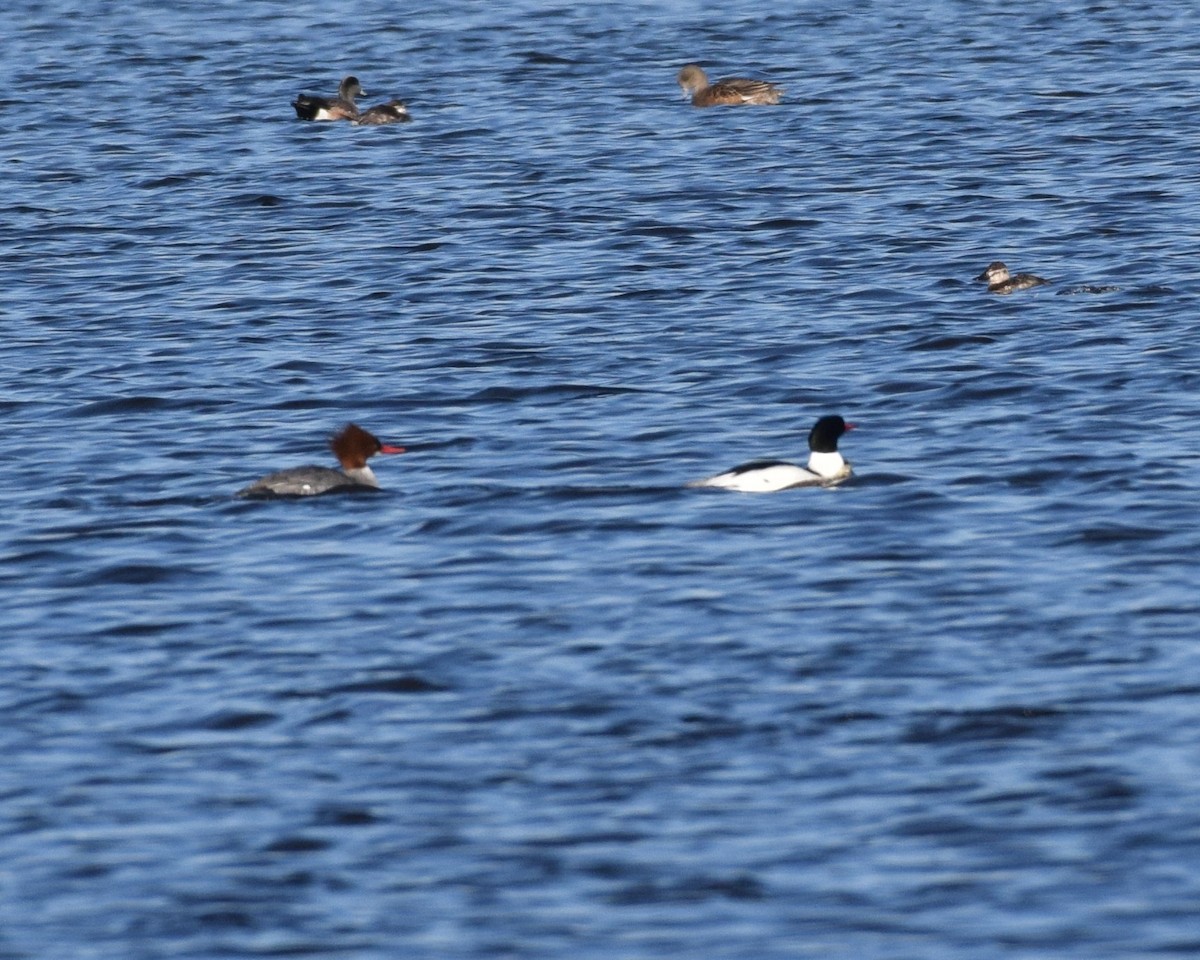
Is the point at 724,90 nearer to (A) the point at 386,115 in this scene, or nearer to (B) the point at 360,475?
(A) the point at 386,115

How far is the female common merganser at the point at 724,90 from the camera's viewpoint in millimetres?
39000

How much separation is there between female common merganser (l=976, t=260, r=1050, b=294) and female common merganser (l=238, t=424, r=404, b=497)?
29.1ft

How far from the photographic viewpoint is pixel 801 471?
709 inches

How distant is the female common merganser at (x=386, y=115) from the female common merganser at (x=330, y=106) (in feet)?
0.89

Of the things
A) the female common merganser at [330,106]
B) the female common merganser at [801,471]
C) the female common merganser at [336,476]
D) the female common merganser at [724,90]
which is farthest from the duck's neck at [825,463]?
the female common merganser at [330,106]

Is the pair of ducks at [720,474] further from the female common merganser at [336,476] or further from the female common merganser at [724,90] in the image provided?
the female common merganser at [724,90]

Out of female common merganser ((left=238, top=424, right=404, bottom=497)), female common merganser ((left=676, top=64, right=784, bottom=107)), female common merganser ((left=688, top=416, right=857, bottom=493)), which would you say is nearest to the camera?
female common merganser ((left=688, top=416, right=857, bottom=493))

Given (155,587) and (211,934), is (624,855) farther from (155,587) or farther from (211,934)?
(155,587)

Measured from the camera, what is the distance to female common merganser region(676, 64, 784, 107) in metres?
39.0

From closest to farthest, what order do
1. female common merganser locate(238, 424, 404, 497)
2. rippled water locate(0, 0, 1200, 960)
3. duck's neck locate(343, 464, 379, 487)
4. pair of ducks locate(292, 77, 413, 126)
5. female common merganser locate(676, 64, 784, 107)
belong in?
rippled water locate(0, 0, 1200, 960) → female common merganser locate(238, 424, 404, 497) → duck's neck locate(343, 464, 379, 487) → female common merganser locate(676, 64, 784, 107) → pair of ducks locate(292, 77, 413, 126)

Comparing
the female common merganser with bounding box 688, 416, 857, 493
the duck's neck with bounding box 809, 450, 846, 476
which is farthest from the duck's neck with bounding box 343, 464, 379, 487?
the duck's neck with bounding box 809, 450, 846, 476

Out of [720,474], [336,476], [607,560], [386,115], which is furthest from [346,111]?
[607,560]

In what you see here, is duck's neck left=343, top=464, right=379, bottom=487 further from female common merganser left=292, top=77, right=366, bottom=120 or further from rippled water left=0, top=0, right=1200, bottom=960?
female common merganser left=292, top=77, right=366, bottom=120

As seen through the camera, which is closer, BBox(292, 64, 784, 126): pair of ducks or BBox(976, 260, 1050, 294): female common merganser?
BBox(976, 260, 1050, 294): female common merganser
